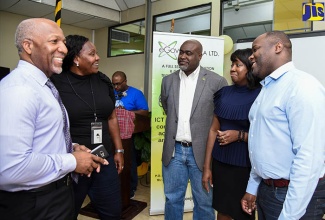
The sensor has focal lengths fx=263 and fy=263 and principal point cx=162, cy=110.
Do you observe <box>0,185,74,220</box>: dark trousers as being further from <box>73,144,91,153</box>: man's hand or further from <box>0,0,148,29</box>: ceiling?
<box>0,0,148,29</box>: ceiling

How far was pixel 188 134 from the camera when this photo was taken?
199 centimetres

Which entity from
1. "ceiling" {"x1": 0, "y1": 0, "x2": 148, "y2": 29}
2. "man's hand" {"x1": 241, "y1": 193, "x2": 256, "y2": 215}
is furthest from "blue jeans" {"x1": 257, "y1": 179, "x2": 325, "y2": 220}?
"ceiling" {"x1": 0, "y1": 0, "x2": 148, "y2": 29}

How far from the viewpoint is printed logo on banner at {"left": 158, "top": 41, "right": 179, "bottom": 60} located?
2.84 metres

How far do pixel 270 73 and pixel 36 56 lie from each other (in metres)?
1.09

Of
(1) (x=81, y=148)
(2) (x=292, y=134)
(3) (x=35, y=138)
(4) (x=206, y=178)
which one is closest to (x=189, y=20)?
(4) (x=206, y=178)

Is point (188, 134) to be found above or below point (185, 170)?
above

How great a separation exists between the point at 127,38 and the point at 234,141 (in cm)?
475

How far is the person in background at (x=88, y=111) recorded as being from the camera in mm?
1680

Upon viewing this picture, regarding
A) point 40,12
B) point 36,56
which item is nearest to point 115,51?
point 40,12

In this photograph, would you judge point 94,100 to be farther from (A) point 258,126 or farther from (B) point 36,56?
(A) point 258,126

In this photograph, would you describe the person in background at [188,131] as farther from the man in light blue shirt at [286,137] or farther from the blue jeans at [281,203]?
the blue jeans at [281,203]

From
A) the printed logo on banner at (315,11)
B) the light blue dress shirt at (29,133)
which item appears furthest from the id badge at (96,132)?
the printed logo on banner at (315,11)

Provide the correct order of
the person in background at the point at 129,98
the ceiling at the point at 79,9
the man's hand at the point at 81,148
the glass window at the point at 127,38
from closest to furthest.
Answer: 1. the man's hand at the point at 81,148
2. the person in background at the point at 129,98
3. the ceiling at the point at 79,9
4. the glass window at the point at 127,38

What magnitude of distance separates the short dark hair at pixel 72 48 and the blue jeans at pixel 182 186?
98 centimetres
